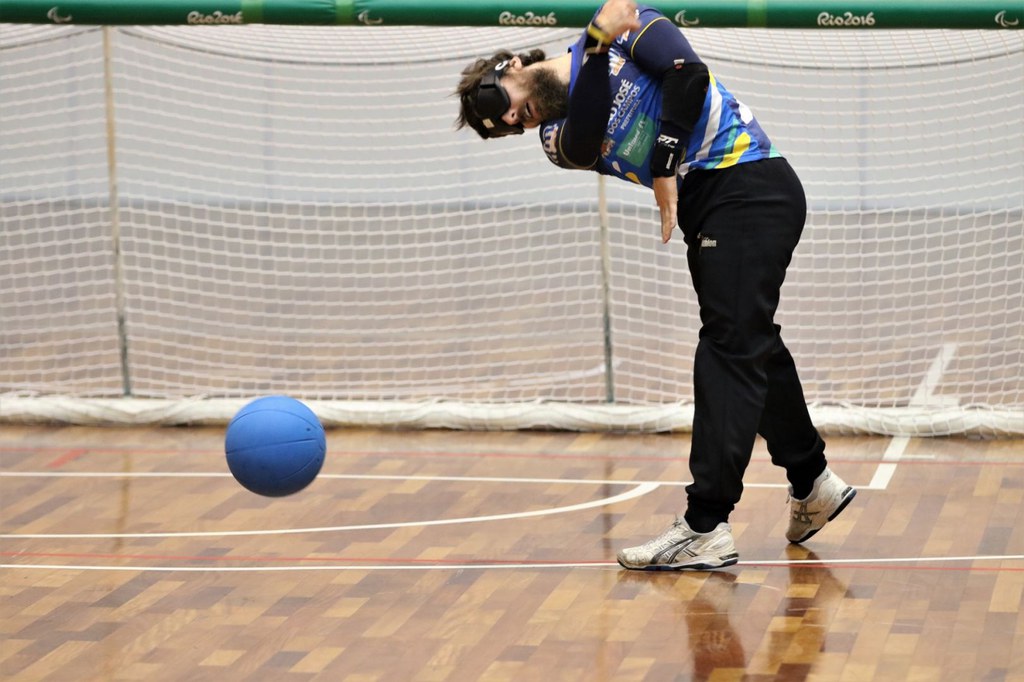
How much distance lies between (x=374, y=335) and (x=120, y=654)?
→ 5.14 m

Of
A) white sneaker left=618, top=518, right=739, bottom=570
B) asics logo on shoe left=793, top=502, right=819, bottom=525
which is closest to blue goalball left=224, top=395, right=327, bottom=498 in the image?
white sneaker left=618, top=518, right=739, bottom=570

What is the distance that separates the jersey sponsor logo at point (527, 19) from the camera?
6.26 m

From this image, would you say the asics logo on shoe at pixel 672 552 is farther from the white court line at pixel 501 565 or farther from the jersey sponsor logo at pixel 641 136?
the jersey sponsor logo at pixel 641 136

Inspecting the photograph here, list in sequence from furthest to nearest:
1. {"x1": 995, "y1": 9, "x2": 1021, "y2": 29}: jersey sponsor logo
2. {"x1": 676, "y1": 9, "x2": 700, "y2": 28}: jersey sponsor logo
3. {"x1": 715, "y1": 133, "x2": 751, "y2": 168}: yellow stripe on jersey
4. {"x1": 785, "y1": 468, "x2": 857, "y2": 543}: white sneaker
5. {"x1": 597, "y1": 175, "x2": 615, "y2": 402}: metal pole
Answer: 1. {"x1": 597, "y1": 175, "x2": 615, "y2": 402}: metal pole
2. {"x1": 676, "y1": 9, "x2": 700, "y2": 28}: jersey sponsor logo
3. {"x1": 995, "y1": 9, "x2": 1021, "y2": 29}: jersey sponsor logo
4. {"x1": 785, "y1": 468, "x2": 857, "y2": 543}: white sneaker
5. {"x1": 715, "y1": 133, "x2": 751, "y2": 168}: yellow stripe on jersey

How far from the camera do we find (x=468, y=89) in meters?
4.63

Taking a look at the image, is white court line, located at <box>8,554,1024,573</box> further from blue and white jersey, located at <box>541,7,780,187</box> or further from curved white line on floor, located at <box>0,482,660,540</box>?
blue and white jersey, located at <box>541,7,780,187</box>

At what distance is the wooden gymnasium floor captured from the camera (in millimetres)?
4062

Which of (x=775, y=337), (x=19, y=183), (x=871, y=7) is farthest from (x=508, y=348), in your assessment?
(x=19, y=183)

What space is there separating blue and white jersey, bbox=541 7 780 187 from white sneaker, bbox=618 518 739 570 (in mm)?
1130

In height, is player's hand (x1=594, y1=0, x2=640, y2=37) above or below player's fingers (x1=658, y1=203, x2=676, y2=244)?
above

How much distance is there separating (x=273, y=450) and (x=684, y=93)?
5.53 feet

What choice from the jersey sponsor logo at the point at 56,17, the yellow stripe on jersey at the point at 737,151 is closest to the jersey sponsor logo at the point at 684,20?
the yellow stripe on jersey at the point at 737,151

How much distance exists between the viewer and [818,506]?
5.02m

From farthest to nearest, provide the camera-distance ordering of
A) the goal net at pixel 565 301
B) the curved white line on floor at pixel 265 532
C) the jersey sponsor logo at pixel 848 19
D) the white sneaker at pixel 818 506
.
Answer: the goal net at pixel 565 301 → the jersey sponsor logo at pixel 848 19 → the curved white line on floor at pixel 265 532 → the white sneaker at pixel 818 506
